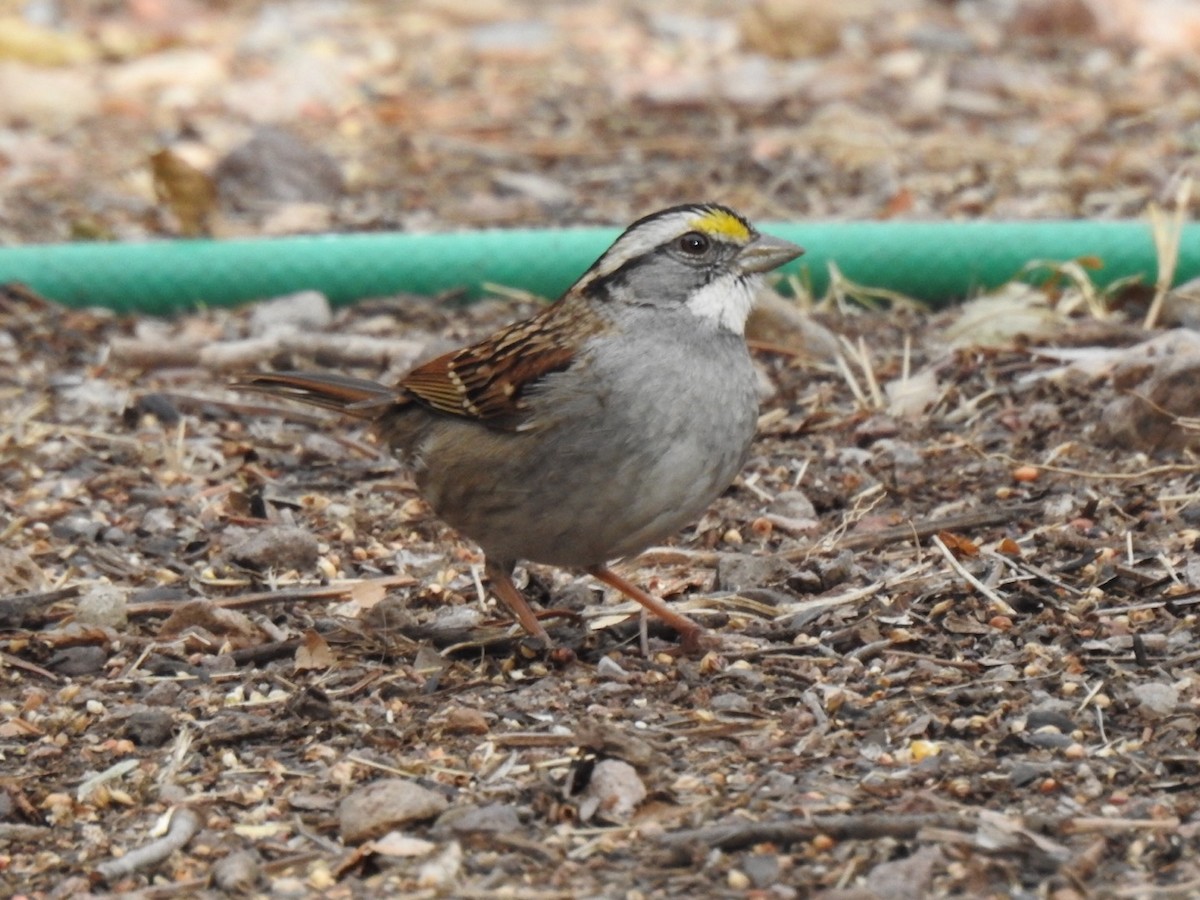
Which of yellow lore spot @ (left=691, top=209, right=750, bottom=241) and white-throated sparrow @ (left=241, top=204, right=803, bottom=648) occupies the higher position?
yellow lore spot @ (left=691, top=209, right=750, bottom=241)

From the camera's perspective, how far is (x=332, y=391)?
16.1 ft

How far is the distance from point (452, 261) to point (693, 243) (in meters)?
2.58

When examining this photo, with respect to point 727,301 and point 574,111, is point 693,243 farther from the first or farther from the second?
point 574,111

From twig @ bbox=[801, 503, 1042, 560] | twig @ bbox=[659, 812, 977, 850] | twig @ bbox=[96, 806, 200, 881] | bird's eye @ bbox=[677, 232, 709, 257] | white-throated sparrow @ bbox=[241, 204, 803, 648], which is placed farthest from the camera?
twig @ bbox=[801, 503, 1042, 560]

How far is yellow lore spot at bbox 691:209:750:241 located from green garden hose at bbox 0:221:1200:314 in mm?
2207

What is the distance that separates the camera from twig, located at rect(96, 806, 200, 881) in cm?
338

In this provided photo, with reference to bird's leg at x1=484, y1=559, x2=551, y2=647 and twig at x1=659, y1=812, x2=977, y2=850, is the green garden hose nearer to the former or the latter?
bird's leg at x1=484, y1=559, x2=551, y2=647

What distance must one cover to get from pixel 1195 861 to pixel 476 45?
26.1 ft

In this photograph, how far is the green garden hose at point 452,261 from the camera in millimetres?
6664

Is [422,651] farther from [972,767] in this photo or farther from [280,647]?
[972,767]

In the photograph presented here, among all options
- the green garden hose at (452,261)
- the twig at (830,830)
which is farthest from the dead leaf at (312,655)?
the green garden hose at (452,261)

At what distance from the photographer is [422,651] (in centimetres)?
429

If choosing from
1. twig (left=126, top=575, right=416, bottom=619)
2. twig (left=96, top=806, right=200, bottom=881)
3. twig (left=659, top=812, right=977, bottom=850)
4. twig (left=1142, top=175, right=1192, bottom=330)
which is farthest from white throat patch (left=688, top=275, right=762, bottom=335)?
twig (left=1142, top=175, right=1192, bottom=330)

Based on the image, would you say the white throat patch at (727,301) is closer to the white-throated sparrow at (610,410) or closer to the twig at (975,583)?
the white-throated sparrow at (610,410)
